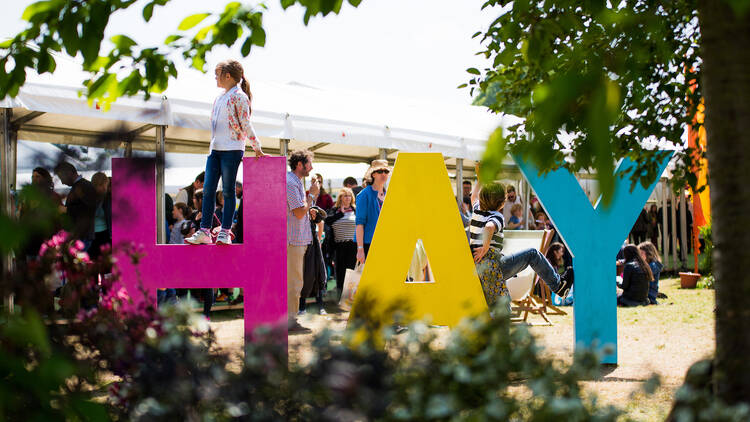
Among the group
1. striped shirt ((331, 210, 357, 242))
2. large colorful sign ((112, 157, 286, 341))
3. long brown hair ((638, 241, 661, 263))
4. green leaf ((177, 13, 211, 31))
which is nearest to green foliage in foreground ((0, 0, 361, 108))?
green leaf ((177, 13, 211, 31))

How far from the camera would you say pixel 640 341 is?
7012 mm

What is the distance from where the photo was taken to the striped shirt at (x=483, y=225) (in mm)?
6508

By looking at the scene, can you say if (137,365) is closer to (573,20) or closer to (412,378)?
(412,378)

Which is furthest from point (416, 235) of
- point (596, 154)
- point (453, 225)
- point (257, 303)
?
point (596, 154)

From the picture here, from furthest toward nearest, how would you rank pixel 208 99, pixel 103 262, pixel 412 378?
pixel 208 99
pixel 103 262
pixel 412 378

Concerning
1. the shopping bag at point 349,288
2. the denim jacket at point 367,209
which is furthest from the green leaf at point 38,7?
the denim jacket at point 367,209

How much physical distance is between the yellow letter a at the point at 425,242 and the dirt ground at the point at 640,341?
21.0 inches

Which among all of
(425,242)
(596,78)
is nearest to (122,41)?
(596,78)

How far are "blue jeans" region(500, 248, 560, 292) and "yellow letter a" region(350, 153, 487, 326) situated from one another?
4.84ft

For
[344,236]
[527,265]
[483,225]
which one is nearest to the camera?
[483,225]

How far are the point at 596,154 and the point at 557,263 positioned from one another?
31.8 ft

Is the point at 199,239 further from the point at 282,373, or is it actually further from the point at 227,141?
the point at 282,373

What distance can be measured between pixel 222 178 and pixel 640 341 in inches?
173

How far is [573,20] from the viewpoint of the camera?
3.13m
